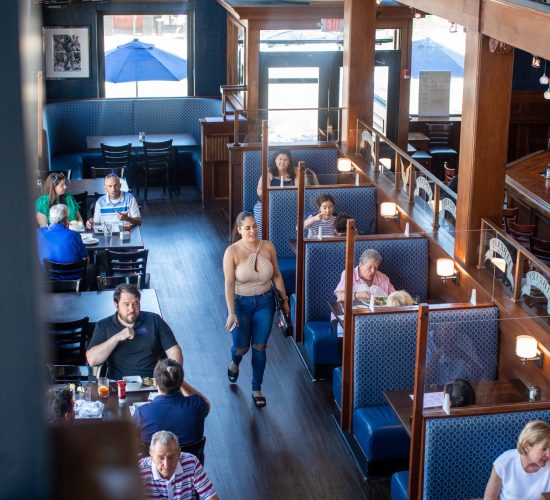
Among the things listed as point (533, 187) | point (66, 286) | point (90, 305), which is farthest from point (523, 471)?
point (533, 187)

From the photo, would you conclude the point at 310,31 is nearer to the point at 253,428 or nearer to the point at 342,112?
the point at 342,112

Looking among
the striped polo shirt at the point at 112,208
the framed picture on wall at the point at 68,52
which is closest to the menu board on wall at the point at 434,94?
the framed picture on wall at the point at 68,52

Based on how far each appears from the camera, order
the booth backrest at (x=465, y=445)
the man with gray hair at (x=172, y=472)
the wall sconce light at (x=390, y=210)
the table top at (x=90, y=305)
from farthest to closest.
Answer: the wall sconce light at (x=390, y=210), the table top at (x=90, y=305), the booth backrest at (x=465, y=445), the man with gray hair at (x=172, y=472)

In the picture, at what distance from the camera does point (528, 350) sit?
217 inches

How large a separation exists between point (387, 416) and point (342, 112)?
6.03m

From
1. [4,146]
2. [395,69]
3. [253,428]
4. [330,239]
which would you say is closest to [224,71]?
[395,69]

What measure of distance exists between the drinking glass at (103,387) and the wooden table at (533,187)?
6184mm

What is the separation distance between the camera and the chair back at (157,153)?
1331 cm

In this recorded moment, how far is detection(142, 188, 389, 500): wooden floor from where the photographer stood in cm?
564

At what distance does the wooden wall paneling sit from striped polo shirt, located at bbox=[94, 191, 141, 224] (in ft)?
12.2

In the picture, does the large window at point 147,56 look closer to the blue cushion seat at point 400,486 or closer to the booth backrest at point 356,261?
the booth backrest at point 356,261

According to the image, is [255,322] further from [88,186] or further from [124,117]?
[124,117]

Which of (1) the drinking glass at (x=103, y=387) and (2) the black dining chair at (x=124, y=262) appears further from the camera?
(2) the black dining chair at (x=124, y=262)

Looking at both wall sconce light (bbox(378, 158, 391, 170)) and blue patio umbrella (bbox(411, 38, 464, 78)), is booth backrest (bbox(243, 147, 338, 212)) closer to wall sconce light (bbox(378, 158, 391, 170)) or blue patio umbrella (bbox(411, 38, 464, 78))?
wall sconce light (bbox(378, 158, 391, 170))
